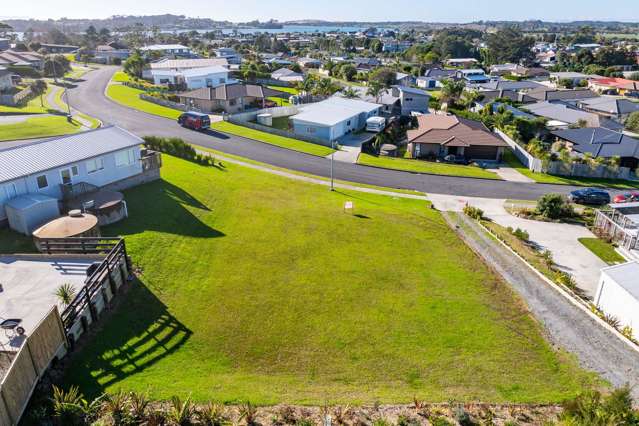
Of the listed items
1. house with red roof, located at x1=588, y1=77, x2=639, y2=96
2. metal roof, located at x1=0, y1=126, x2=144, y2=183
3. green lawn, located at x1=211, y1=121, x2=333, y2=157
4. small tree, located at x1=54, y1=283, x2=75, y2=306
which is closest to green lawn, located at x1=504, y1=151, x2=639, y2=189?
green lawn, located at x1=211, y1=121, x2=333, y2=157

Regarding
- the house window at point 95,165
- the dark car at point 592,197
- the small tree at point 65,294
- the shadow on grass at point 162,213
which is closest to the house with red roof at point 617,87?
the dark car at point 592,197

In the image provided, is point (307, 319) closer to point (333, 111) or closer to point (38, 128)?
point (38, 128)

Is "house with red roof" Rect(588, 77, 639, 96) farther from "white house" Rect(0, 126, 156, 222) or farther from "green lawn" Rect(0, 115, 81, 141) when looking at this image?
"green lawn" Rect(0, 115, 81, 141)

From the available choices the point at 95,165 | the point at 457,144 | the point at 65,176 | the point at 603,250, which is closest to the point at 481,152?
the point at 457,144

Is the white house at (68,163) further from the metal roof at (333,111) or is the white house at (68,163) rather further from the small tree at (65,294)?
the metal roof at (333,111)

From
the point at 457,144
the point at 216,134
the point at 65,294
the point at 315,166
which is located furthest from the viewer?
the point at 216,134

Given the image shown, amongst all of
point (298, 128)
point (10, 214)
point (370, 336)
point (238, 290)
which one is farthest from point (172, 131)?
point (370, 336)

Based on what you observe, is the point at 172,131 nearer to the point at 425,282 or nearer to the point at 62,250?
the point at 62,250
